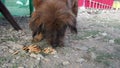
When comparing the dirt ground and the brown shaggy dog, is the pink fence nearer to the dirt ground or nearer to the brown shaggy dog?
the dirt ground

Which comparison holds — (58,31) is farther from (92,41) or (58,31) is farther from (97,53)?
(92,41)

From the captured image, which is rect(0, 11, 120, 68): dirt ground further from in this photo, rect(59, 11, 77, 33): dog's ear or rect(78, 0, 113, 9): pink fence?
rect(78, 0, 113, 9): pink fence

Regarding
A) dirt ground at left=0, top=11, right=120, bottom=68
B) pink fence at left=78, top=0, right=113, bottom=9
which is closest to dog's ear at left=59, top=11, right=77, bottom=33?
dirt ground at left=0, top=11, right=120, bottom=68

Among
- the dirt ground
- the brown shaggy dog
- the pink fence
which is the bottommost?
the dirt ground

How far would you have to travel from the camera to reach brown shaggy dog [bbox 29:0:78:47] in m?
3.43

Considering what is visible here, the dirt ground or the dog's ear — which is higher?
the dog's ear

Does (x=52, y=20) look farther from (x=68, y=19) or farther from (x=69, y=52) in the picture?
(x=69, y=52)

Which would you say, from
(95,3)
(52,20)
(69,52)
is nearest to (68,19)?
(52,20)

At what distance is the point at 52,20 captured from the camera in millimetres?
3420

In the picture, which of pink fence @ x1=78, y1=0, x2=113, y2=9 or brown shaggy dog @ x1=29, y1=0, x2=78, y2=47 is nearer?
brown shaggy dog @ x1=29, y1=0, x2=78, y2=47

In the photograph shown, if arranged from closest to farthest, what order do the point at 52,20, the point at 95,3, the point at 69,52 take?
the point at 52,20 → the point at 69,52 → the point at 95,3

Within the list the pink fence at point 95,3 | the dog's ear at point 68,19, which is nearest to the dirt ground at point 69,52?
the dog's ear at point 68,19

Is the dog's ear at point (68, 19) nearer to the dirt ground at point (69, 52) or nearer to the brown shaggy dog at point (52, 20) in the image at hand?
the brown shaggy dog at point (52, 20)

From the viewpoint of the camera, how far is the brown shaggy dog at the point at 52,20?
11.2 feet
